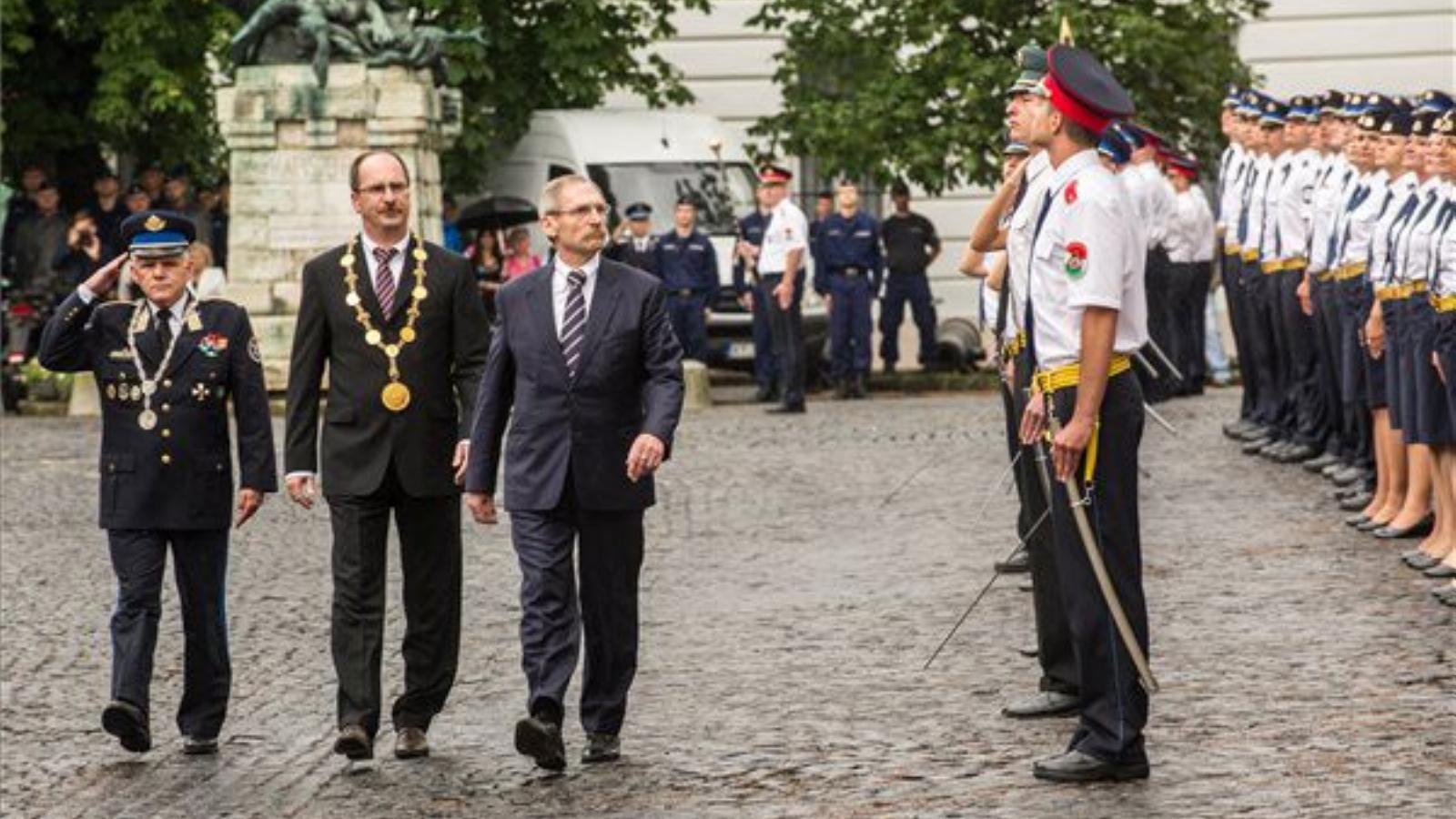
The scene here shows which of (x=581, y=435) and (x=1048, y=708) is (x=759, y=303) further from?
(x=581, y=435)

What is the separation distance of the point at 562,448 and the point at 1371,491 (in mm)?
8026

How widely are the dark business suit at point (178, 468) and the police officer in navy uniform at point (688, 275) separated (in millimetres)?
18388

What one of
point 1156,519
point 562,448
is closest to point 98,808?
point 562,448

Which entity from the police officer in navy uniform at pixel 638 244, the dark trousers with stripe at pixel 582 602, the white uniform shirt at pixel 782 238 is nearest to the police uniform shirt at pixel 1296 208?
the white uniform shirt at pixel 782 238

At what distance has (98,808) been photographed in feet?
36.1

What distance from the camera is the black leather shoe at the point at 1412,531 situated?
16828 mm

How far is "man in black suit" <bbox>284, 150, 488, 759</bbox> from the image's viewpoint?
11656mm

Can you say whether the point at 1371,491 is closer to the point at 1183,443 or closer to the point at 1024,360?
the point at 1183,443

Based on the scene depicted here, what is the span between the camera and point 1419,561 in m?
15.7

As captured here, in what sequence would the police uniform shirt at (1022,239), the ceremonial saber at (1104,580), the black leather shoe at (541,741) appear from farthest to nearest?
the black leather shoe at (541,741)
the police uniform shirt at (1022,239)
the ceremonial saber at (1104,580)

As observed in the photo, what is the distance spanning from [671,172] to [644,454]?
71.4 ft

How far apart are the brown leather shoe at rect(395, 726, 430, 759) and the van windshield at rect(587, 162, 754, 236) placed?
2075 centimetres

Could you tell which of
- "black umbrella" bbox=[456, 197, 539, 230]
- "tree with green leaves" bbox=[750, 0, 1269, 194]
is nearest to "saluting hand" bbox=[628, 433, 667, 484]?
"tree with green leaves" bbox=[750, 0, 1269, 194]

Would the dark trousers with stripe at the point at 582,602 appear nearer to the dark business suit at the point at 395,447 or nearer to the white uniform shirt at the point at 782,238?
the dark business suit at the point at 395,447
